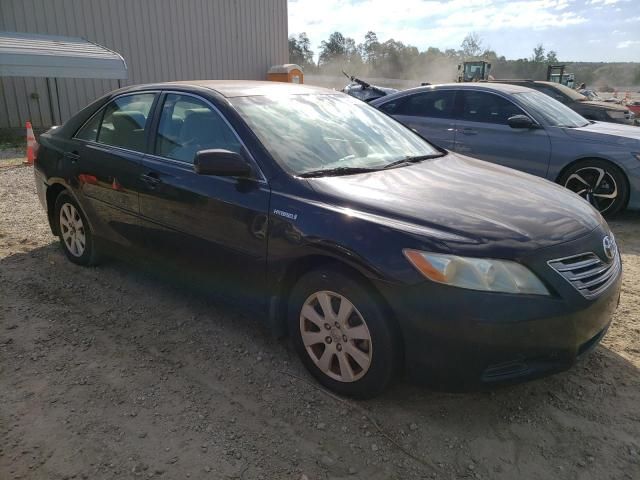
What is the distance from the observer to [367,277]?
2.38 metres

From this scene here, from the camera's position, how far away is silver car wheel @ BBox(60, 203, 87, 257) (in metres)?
4.31

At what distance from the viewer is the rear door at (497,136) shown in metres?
6.16

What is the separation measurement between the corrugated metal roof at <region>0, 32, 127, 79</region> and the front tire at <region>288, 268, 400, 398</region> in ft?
37.8

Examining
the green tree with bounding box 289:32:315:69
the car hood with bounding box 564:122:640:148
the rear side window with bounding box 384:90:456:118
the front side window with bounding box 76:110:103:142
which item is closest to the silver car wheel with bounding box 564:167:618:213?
the car hood with bounding box 564:122:640:148

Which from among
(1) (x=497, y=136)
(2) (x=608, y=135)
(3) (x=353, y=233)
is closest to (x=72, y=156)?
(3) (x=353, y=233)

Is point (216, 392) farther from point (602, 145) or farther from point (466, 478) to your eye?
point (602, 145)

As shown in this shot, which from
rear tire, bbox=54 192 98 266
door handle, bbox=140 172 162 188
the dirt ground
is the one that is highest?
door handle, bbox=140 172 162 188

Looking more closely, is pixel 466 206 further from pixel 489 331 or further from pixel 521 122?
pixel 521 122

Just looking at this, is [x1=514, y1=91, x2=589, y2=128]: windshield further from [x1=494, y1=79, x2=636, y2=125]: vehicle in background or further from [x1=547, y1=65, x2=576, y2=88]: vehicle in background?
[x1=547, y1=65, x2=576, y2=88]: vehicle in background

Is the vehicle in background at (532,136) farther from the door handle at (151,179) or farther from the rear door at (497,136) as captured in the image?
the door handle at (151,179)

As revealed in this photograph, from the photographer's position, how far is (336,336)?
257 cm

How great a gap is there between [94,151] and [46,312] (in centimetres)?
127

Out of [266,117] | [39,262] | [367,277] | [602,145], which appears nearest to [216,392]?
[367,277]

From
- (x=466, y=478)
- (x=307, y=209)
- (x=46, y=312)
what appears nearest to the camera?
(x=466, y=478)
